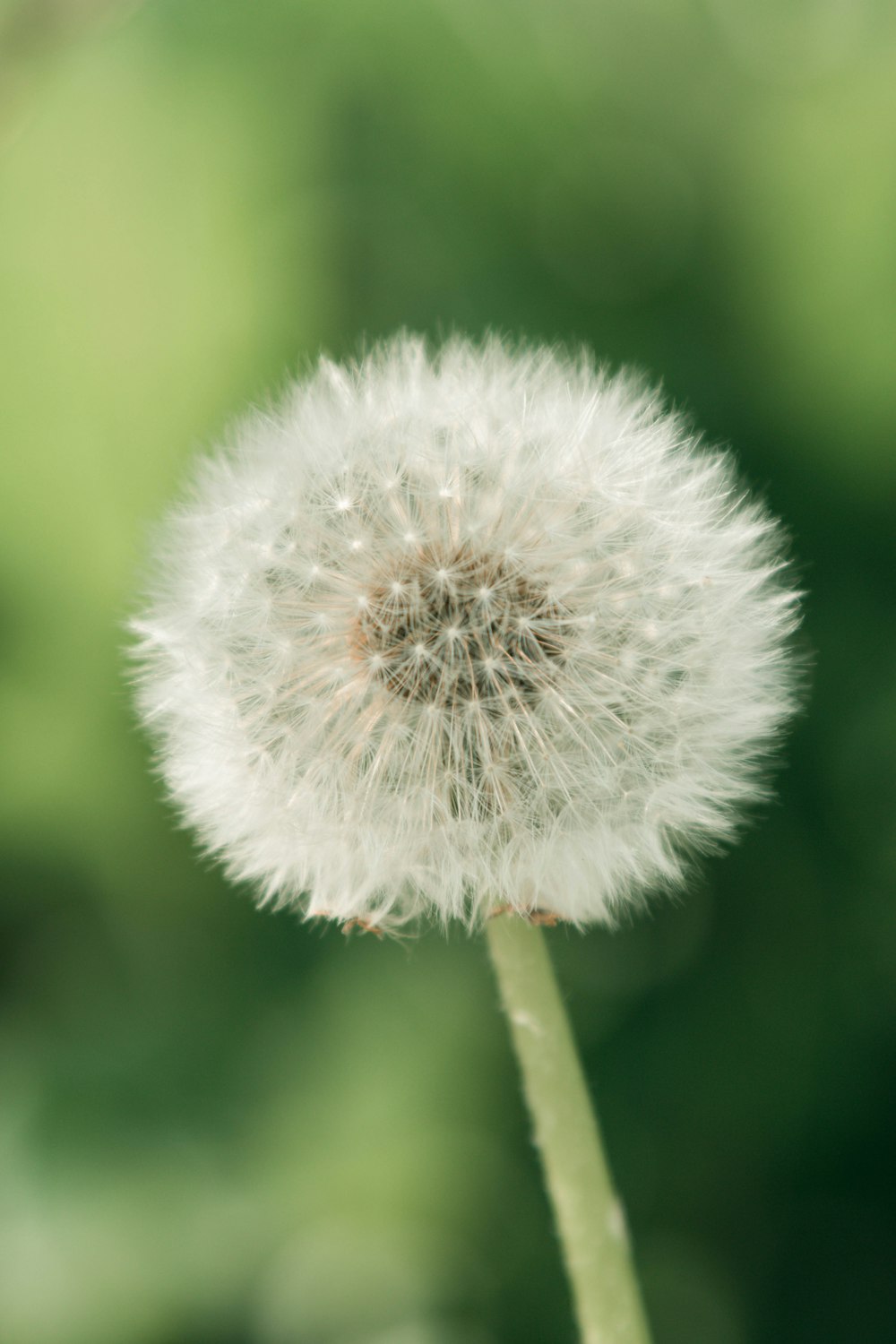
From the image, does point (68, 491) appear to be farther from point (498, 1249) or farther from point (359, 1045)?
point (498, 1249)

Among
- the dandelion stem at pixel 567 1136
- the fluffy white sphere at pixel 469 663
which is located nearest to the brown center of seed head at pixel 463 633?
the fluffy white sphere at pixel 469 663

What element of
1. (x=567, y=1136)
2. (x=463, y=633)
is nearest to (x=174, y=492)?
(x=463, y=633)

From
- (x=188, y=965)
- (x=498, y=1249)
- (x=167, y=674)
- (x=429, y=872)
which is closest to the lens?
(x=429, y=872)

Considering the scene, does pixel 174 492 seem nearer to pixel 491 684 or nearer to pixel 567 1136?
pixel 491 684

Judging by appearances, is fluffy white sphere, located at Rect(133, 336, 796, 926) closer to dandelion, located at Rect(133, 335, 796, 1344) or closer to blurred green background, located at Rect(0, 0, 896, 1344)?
dandelion, located at Rect(133, 335, 796, 1344)

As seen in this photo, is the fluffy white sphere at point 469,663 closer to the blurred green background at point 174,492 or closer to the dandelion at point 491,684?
the dandelion at point 491,684

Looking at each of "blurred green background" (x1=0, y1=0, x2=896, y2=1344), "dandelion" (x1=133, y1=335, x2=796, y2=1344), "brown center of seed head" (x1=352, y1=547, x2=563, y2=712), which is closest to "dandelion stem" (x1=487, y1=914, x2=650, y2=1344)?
"dandelion" (x1=133, y1=335, x2=796, y2=1344)

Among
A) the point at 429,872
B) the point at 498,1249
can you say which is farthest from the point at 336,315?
the point at 498,1249
